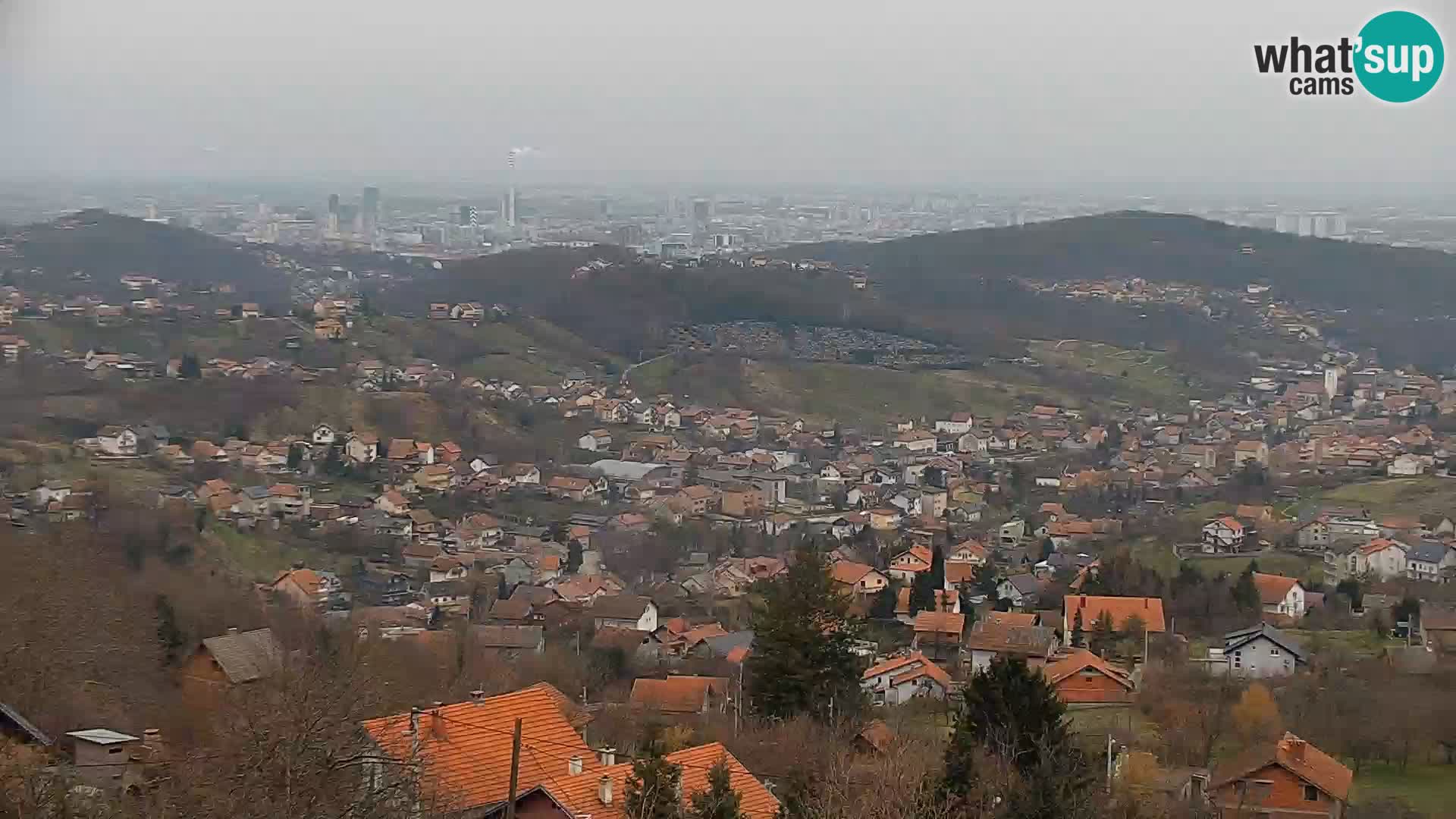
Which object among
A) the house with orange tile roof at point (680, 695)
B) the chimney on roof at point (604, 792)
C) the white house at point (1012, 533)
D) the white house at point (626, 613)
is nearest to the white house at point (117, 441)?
the white house at point (626, 613)

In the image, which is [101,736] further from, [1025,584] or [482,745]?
[1025,584]

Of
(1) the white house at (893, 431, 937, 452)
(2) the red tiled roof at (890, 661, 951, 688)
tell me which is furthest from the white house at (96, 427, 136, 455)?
(2) the red tiled roof at (890, 661, 951, 688)

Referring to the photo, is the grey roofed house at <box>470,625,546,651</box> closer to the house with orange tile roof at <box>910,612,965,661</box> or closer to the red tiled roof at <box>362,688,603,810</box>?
the house with orange tile roof at <box>910,612,965,661</box>

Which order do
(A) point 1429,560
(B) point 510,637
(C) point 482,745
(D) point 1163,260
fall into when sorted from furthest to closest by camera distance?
(D) point 1163,260 < (A) point 1429,560 < (B) point 510,637 < (C) point 482,745

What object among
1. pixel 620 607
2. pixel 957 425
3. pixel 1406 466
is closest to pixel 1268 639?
pixel 620 607

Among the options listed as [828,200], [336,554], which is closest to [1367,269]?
[828,200]

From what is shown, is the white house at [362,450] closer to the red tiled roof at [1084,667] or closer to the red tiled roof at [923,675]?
the red tiled roof at [923,675]
